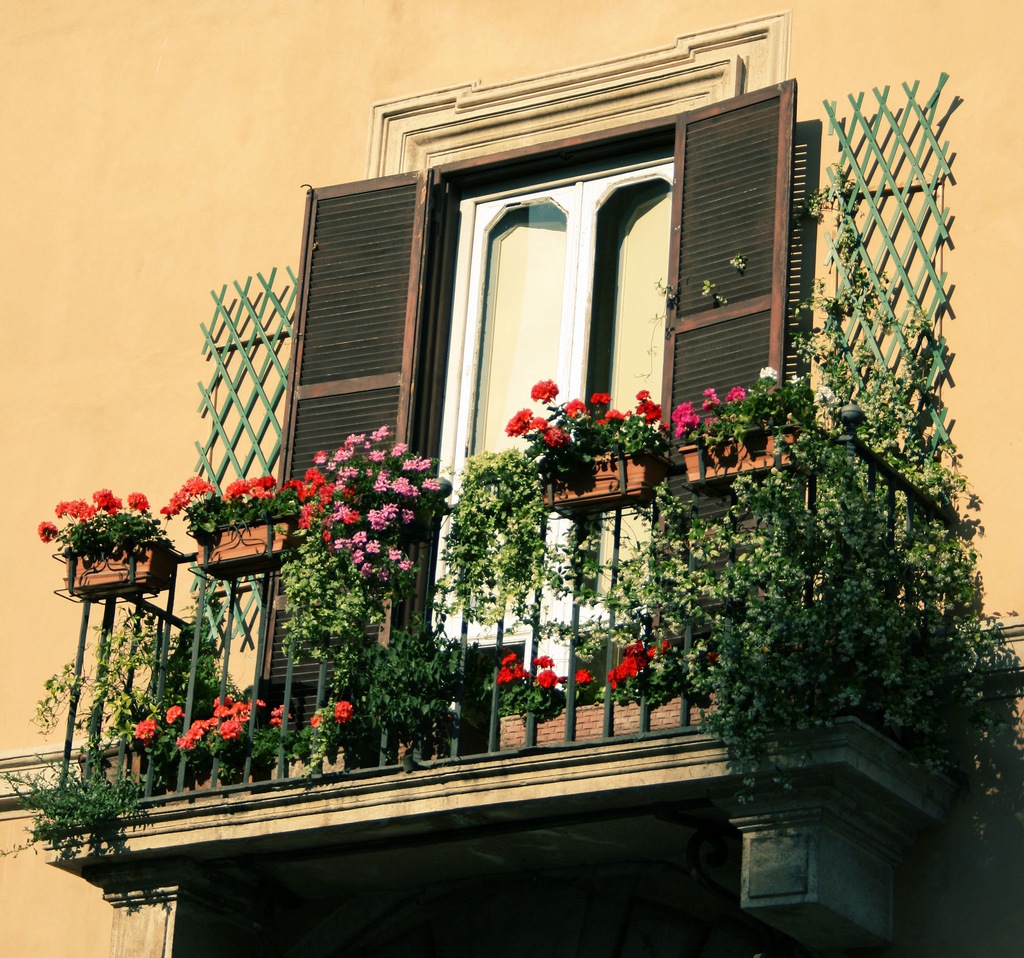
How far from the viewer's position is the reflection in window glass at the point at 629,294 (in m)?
8.42

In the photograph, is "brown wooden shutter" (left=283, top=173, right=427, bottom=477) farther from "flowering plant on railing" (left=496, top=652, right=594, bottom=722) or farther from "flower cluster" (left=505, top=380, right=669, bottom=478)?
"flowering plant on railing" (left=496, top=652, right=594, bottom=722)

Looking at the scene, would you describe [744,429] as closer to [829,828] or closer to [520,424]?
[520,424]

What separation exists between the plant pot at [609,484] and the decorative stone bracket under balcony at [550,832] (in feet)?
2.78

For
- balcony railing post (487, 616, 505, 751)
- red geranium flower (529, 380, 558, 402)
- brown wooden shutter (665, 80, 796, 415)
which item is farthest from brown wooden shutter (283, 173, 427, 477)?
balcony railing post (487, 616, 505, 751)

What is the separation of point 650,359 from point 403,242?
1.10m

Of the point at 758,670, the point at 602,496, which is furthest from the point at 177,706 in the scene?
the point at 758,670

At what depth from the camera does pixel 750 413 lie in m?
6.96

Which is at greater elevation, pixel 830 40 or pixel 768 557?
pixel 830 40

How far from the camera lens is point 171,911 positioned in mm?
7566

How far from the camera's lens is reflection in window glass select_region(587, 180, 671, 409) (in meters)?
8.42

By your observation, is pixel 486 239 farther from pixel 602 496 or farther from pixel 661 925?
pixel 661 925

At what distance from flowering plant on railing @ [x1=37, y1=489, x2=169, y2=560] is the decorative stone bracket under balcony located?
0.97m

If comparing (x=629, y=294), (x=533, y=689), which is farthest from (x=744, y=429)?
(x=629, y=294)

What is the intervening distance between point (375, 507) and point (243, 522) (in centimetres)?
54
